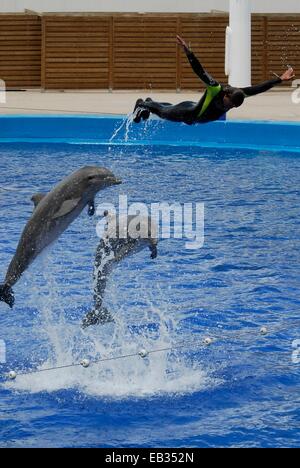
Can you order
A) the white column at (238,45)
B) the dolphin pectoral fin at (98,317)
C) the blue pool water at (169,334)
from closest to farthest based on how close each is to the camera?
1. the blue pool water at (169,334)
2. the dolphin pectoral fin at (98,317)
3. the white column at (238,45)

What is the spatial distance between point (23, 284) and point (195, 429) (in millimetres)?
3197

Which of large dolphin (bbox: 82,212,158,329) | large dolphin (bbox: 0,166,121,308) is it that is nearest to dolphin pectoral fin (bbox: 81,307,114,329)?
large dolphin (bbox: 82,212,158,329)

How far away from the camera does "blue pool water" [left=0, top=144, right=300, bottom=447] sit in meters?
5.98

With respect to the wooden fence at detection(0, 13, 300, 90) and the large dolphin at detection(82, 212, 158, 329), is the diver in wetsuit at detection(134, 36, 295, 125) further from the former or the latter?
the wooden fence at detection(0, 13, 300, 90)

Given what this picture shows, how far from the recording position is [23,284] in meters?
8.79

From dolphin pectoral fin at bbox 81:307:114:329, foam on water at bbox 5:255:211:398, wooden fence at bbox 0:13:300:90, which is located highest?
wooden fence at bbox 0:13:300:90

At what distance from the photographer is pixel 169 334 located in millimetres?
7496

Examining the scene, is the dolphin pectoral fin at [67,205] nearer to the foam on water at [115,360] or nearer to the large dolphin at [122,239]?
the large dolphin at [122,239]

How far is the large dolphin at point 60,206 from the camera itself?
5.80 m
